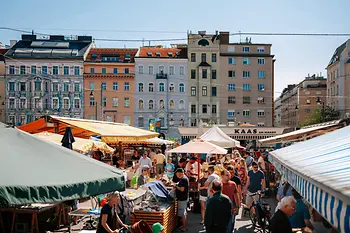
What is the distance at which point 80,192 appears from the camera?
172 inches

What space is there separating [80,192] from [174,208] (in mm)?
6825

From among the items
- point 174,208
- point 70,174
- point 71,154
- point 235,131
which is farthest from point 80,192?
point 235,131

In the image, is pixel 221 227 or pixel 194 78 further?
pixel 194 78

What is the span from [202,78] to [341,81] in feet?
71.7

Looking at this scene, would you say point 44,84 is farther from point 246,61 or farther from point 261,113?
point 261,113

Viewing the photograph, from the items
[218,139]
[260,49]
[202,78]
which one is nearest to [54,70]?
[202,78]

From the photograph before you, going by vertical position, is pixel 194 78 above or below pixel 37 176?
above

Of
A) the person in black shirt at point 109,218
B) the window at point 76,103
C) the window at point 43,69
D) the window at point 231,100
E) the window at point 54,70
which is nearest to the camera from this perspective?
the person in black shirt at point 109,218

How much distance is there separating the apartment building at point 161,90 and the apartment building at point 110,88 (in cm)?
120

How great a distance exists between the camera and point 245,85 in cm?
6341

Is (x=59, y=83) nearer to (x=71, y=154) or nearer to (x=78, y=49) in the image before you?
(x=78, y=49)

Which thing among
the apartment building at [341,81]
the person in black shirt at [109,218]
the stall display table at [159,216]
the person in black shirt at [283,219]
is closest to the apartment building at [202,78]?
the apartment building at [341,81]

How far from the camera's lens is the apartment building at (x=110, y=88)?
200ft

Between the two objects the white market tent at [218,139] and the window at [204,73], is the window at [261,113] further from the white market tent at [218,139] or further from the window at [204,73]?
the white market tent at [218,139]
